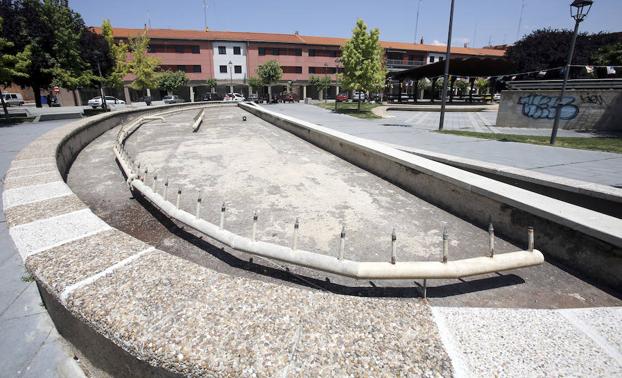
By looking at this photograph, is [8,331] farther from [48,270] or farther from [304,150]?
[304,150]

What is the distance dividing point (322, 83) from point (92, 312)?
70.9 m

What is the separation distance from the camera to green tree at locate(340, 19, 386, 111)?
3241cm

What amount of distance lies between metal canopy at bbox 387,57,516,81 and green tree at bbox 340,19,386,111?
11.8 meters

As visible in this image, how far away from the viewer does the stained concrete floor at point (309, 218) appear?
3.38 meters

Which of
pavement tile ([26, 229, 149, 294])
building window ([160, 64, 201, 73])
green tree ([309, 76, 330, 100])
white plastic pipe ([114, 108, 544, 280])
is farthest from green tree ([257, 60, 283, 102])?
pavement tile ([26, 229, 149, 294])

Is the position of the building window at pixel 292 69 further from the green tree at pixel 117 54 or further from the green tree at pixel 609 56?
the green tree at pixel 609 56

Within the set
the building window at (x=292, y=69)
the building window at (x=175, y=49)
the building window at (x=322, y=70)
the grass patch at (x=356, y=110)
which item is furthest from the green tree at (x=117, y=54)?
the building window at (x=322, y=70)

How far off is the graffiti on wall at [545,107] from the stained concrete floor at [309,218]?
57.4 feet

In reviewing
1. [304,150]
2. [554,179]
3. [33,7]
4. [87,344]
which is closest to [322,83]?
[33,7]

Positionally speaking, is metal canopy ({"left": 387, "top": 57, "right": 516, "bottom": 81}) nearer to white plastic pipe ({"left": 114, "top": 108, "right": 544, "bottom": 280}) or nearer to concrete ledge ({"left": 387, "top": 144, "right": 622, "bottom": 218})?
concrete ledge ({"left": 387, "top": 144, "right": 622, "bottom": 218})

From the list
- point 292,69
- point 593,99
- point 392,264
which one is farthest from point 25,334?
point 292,69

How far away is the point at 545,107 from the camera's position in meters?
19.5

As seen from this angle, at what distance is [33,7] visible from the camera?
29.0 metres

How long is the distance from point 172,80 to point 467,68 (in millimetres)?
50814
